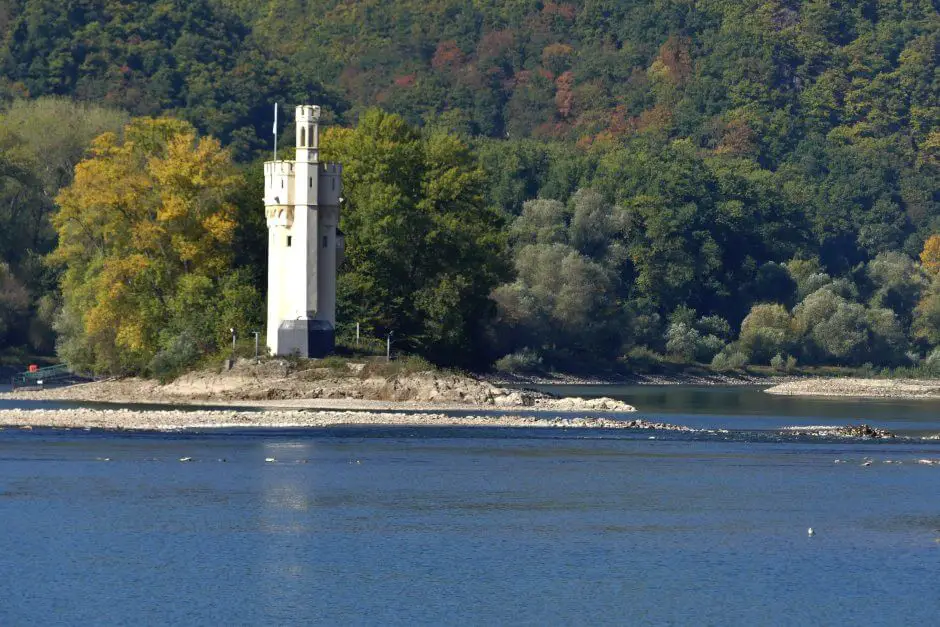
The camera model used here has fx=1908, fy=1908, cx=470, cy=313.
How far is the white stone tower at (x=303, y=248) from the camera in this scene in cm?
7562

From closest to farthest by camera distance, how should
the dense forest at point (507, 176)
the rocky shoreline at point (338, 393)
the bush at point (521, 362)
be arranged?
the rocky shoreline at point (338, 393), the dense forest at point (507, 176), the bush at point (521, 362)

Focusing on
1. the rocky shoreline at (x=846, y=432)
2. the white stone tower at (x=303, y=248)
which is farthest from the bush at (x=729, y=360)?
the rocky shoreline at (x=846, y=432)

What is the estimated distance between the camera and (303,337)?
75.6 m

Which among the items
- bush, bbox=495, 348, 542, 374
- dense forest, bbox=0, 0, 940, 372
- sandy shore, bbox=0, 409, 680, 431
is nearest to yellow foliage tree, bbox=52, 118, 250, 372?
dense forest, bbox=0, 0, 940, 372

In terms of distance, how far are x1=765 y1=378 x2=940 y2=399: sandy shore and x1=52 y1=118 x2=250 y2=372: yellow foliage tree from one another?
3481 cm

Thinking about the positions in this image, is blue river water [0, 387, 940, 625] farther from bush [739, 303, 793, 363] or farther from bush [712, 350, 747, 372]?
bush [739, 303, 793, 363]

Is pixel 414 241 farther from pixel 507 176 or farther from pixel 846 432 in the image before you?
pixel 507 176

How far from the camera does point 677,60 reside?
183 metres

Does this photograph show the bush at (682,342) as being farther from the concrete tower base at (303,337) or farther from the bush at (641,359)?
the concrete tower base at (303,337)

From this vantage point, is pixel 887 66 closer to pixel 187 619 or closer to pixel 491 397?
pixel 491 397

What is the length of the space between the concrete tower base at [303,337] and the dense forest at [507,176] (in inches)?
153

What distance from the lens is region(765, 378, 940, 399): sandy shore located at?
336ft

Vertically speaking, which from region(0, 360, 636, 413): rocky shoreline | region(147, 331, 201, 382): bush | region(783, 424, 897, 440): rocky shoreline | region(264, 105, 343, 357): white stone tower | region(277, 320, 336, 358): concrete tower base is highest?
region(264, 105, 343, 357): white stone tower

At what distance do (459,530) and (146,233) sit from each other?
139 ft
